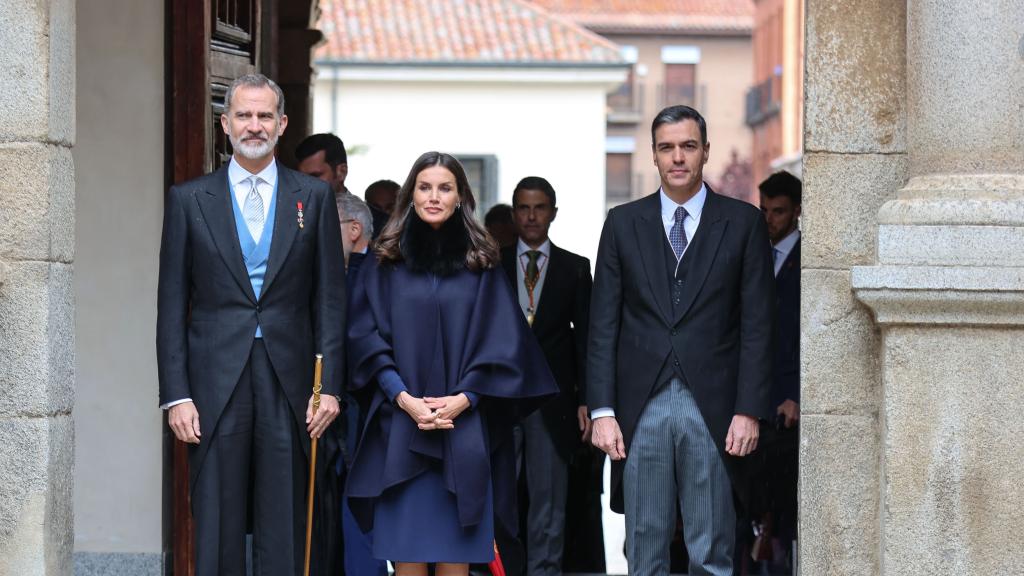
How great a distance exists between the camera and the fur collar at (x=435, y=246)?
6176 millimetres

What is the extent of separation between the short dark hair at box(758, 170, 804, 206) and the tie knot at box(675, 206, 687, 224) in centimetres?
219

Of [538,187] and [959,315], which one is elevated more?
[538,187]

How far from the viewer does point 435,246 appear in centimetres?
620

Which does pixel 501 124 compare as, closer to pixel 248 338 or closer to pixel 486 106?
pixel 486 106

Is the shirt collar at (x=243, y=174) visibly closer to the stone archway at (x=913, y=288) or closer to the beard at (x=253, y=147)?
the beard at (x=253, y=147)

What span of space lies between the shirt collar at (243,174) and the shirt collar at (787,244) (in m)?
2.95

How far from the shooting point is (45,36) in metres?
5.72

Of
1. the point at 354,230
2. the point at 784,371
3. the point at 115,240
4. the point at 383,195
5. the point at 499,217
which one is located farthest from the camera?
the point at 383,195

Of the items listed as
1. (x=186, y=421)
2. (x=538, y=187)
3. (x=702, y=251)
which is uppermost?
(x=538, y=187)

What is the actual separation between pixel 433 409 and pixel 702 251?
3.70 feet

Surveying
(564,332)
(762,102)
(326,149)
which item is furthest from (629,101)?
(326,149)

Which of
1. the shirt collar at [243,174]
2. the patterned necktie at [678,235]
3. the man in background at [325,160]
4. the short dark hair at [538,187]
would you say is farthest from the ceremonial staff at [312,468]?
the short dark hair at [538,187]

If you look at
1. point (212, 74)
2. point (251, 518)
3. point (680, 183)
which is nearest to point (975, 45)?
point (680, 183)

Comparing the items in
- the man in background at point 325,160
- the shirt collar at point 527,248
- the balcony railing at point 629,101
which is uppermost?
the balcony railing at point 629,101
